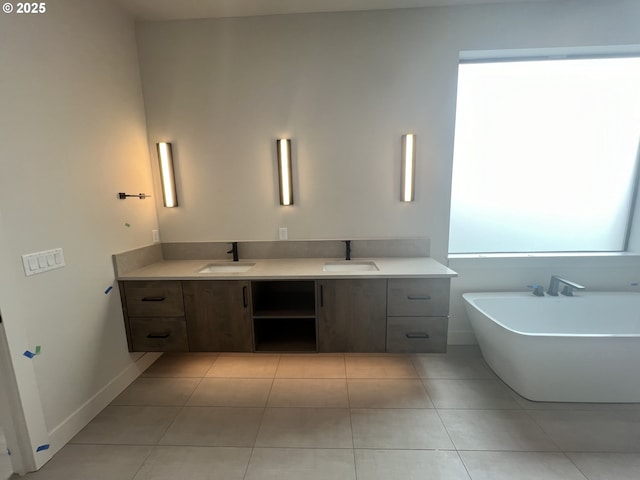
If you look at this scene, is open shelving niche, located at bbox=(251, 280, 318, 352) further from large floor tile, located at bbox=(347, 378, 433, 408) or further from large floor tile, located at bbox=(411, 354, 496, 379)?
large floor tile, located at bbox=(411, 354, 496, 379)

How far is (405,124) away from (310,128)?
0.83 meters

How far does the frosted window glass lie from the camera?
8.07ft

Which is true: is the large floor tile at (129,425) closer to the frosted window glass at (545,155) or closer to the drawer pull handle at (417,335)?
the drawer pull handle at (417,335)

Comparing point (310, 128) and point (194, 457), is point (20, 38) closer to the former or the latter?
point (310, 128)

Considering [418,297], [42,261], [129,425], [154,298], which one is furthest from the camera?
[154,298]

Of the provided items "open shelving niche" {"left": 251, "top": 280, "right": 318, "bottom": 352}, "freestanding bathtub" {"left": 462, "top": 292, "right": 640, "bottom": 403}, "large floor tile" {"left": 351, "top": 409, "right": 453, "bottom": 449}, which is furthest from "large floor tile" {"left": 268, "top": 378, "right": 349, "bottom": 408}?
"freestanding bathtub" {"left": 462, "top": 292, "right": 640, "bottom": 403}

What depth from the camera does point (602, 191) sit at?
8.45ft

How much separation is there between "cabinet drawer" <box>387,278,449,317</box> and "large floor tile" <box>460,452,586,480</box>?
841 millimetres

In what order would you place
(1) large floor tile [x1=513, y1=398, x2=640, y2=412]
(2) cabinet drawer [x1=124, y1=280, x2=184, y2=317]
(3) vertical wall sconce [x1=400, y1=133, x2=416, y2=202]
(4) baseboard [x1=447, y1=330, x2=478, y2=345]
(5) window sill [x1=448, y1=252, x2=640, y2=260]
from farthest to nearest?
(4) baseboard [x1=447, y1=330, x2=478, y2=345], (5) window sill [x1=448, y1=252, x2=640, y2=260], (3) vertical wall sconce [x1=400, y1=133, x2=416, y2=202], (2) cabinet drawer [x1=124, y1=280, x2=184, y2=317], (1) large floor tile [x1=513, y1=398, x2=640, y2=412]

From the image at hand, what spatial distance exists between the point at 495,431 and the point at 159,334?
2.45 meters

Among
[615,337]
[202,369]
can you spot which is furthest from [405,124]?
[202,369]

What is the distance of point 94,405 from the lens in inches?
77.2

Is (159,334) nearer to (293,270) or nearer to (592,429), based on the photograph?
(293,270)

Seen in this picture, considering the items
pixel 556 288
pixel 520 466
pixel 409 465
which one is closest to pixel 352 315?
pixel 409 465
